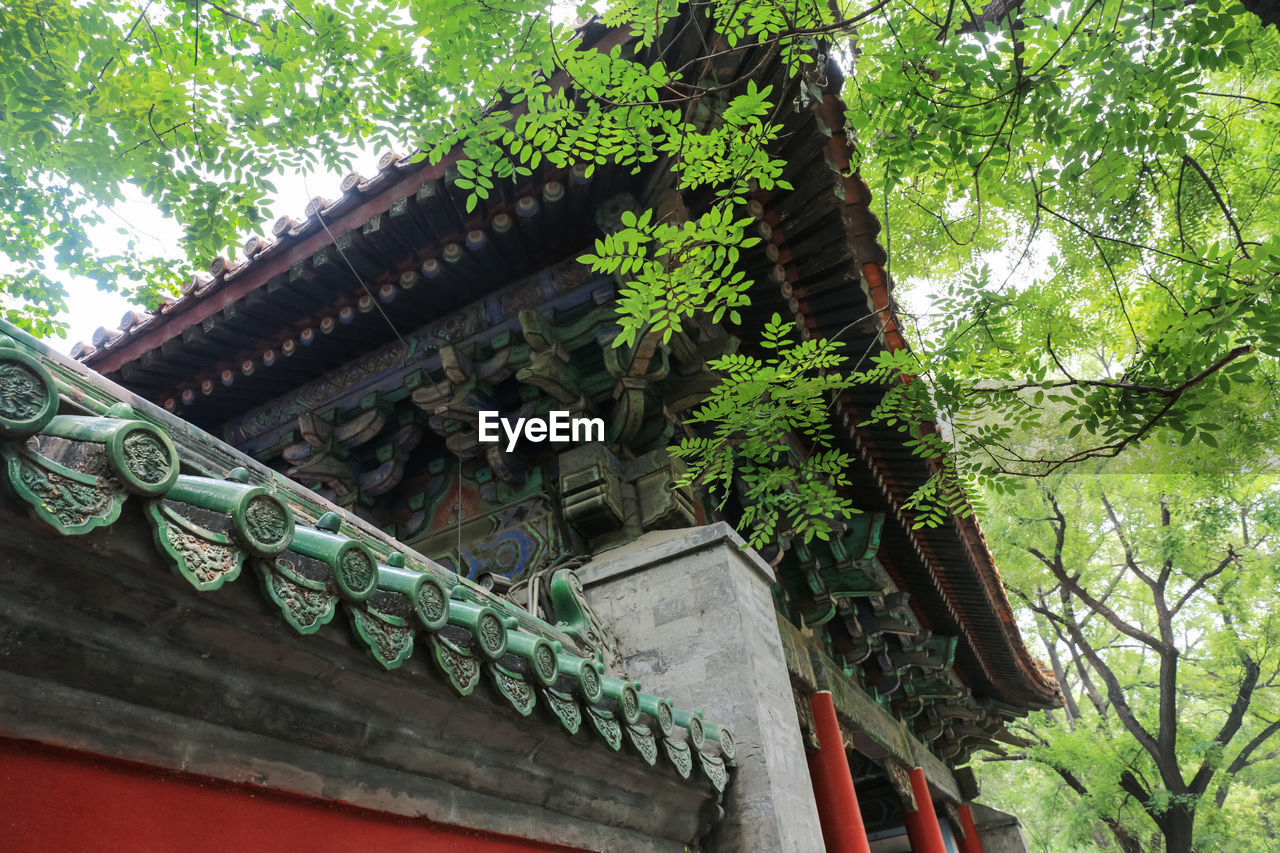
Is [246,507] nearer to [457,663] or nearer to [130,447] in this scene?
[130,447]

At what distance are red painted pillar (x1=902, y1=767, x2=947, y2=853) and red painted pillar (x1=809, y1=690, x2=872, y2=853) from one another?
163 inches

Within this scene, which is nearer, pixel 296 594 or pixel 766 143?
pixel 296 594

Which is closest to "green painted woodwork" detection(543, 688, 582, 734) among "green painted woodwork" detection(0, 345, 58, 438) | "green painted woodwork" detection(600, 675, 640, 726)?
"green painted woodwork" detection(600, 675, 640, 726)

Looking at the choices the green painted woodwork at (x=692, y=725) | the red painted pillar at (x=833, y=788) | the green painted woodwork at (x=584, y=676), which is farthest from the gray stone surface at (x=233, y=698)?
the red painted pillar at (x=833, y=788)

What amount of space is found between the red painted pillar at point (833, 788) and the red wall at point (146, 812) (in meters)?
4.14

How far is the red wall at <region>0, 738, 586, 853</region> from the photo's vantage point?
1400mm

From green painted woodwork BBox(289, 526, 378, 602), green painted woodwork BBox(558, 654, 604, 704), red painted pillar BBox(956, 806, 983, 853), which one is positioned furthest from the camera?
red painted pillar BBox(956, 806, 983, 853)

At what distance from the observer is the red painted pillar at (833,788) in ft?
18.1

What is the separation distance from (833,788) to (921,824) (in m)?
4.54

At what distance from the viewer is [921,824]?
30.5 ft

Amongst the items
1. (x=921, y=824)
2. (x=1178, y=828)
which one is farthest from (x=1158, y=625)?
(x=921, y=824)

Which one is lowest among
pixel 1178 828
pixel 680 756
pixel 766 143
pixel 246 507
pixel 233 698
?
pixel 233 698

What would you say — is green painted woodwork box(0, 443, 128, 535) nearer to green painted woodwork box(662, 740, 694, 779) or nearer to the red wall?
the red wall

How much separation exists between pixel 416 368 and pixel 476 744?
289 cm
